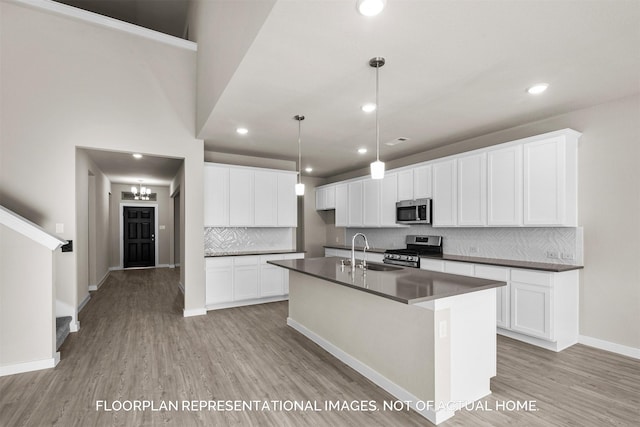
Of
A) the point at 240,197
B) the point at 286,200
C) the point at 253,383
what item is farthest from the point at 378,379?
the point at 286,200

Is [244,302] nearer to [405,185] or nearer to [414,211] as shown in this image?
[414,211]

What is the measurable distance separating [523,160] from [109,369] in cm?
500

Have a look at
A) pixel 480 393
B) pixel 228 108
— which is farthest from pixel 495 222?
pixel 228 108

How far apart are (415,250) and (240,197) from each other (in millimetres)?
3246

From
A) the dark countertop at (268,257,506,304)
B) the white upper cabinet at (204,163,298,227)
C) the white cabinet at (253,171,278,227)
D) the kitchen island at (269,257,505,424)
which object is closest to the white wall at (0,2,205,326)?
the white upper cabinet at (204,163,298,227)

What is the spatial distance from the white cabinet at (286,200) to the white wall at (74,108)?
160 centimetres

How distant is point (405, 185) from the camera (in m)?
5.55

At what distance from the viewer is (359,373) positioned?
9.50 ft

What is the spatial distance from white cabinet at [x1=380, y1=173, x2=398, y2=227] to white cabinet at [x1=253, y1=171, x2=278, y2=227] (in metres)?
2.00

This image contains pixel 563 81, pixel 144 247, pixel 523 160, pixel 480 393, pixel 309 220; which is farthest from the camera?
pixel 144 247

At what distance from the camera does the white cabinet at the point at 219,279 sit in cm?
502

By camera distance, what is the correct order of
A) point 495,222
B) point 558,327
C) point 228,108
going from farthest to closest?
point 495,222
point 228,108
point 558,327

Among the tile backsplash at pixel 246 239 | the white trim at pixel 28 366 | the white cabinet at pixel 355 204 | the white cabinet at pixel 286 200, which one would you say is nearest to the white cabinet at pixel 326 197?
the white cabinet at pixel 355 204

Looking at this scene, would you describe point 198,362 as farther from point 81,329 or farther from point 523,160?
point 523,160
